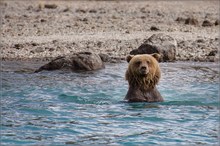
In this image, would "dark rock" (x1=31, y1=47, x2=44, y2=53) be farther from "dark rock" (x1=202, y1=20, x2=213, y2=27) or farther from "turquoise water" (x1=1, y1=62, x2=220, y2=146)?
"dark rock" (x1=202, y1=20, x2=213, y2=27)

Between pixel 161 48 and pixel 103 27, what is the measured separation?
207 inches

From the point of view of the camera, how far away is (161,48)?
1722cm

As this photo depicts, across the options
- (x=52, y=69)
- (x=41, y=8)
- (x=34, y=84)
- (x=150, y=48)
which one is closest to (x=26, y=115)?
(x=34, y=84)

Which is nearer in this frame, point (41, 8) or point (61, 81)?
point (61, 81)

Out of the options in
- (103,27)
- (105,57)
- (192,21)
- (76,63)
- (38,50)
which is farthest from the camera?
(192,21)

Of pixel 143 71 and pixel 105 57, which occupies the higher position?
pixel 143 71

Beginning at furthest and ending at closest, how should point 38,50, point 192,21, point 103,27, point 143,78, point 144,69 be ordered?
point 192,21, point 103,27, point 38,50, point 143,78, point 144,69

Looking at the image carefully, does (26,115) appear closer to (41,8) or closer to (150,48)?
(150,48)

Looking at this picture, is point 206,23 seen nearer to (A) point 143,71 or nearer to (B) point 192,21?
(B) point 192,21

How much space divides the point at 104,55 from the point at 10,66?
2.42 m

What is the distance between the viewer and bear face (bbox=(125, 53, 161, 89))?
36.7 feet

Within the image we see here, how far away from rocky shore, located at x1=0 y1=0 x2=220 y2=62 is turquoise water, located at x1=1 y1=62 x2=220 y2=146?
2784mm

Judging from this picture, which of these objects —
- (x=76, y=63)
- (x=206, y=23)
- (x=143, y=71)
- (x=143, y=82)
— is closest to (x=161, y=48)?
(x=76, y=63)

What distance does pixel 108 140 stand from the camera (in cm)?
893
